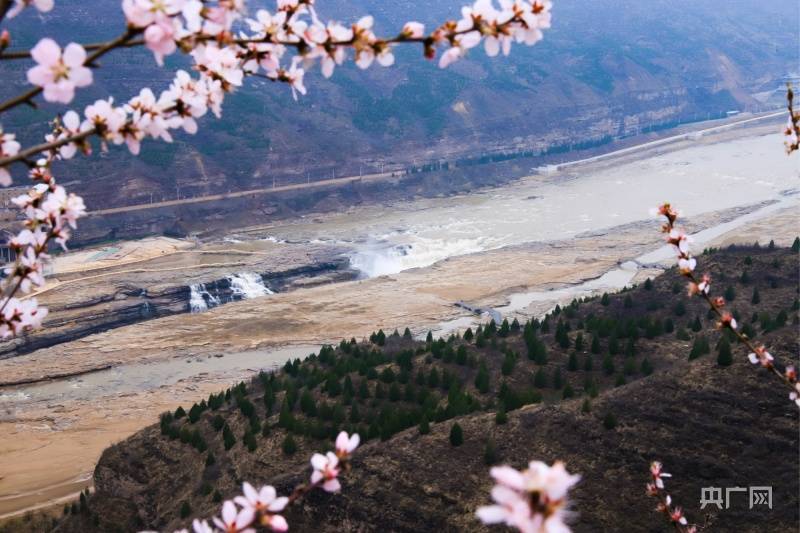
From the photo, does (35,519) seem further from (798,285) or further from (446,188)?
(446,188)

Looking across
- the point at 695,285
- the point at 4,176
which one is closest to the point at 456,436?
the point at 695,285

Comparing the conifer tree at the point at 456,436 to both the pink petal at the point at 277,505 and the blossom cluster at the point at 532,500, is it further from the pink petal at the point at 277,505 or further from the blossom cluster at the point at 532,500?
the blossom cluster at the point at 532,500

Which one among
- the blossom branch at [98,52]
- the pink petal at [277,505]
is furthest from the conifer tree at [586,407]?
the blossom branch at [98,52]

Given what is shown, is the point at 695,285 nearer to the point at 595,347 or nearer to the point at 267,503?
the point at 267,503

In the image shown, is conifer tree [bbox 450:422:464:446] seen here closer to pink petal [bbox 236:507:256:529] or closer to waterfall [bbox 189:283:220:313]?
pink petal [bbox 236:507:256:529]

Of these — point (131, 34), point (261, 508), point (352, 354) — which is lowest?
point (352, 354)

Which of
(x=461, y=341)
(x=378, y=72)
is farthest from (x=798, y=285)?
(x=378, y=72)
